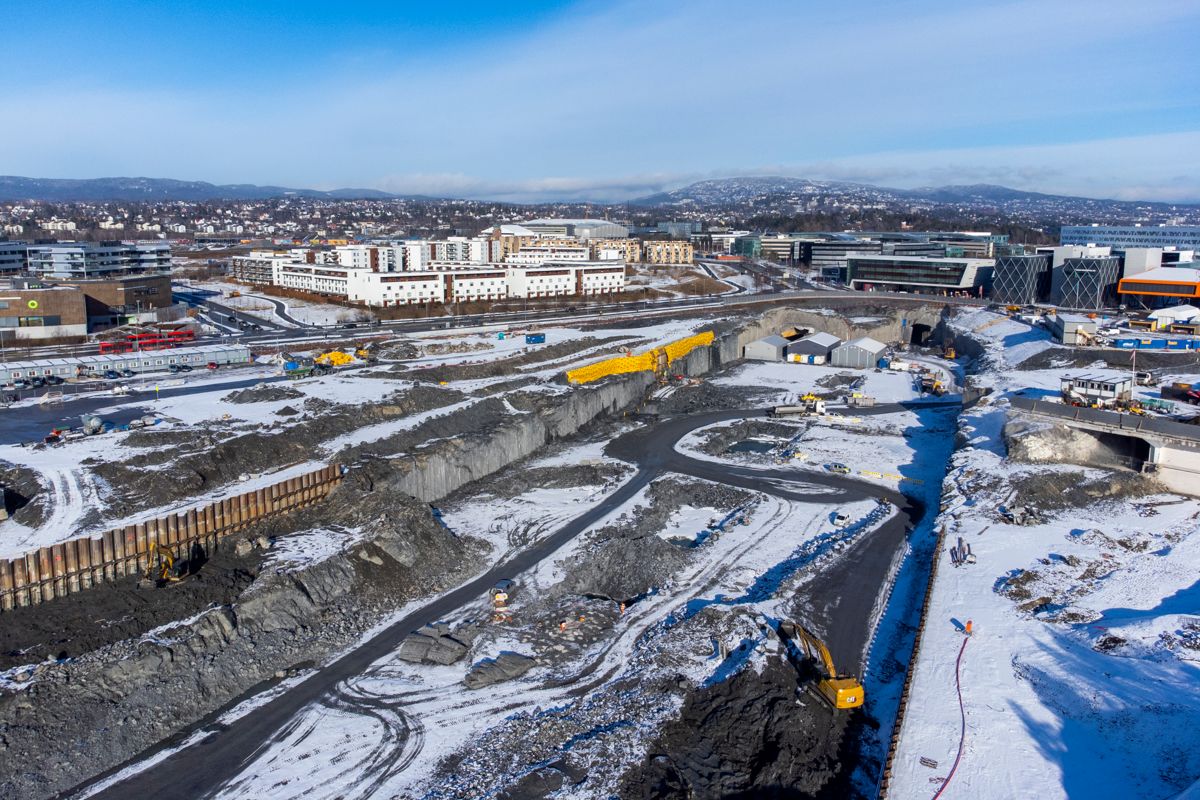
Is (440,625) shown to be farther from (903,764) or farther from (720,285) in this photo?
(720,285)

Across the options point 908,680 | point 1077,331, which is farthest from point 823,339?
point 908,680

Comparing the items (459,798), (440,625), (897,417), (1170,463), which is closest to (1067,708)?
(459,798)

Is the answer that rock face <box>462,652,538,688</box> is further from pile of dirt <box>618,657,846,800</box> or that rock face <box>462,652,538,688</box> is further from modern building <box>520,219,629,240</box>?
modern building <box>520,219,629,240</box>

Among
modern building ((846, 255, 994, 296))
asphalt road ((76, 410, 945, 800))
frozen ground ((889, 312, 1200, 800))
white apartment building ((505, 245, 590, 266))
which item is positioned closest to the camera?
frozen ground ((889, 312, 1200, 800))

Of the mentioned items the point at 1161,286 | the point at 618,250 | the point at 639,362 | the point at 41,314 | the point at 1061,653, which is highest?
the point at 618,250

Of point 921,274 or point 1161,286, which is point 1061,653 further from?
point 921,274

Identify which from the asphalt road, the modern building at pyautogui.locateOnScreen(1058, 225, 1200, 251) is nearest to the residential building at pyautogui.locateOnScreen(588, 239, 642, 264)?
the modern building at pyautogui.locateOnScreen(1058, 225, 1200, 251)
